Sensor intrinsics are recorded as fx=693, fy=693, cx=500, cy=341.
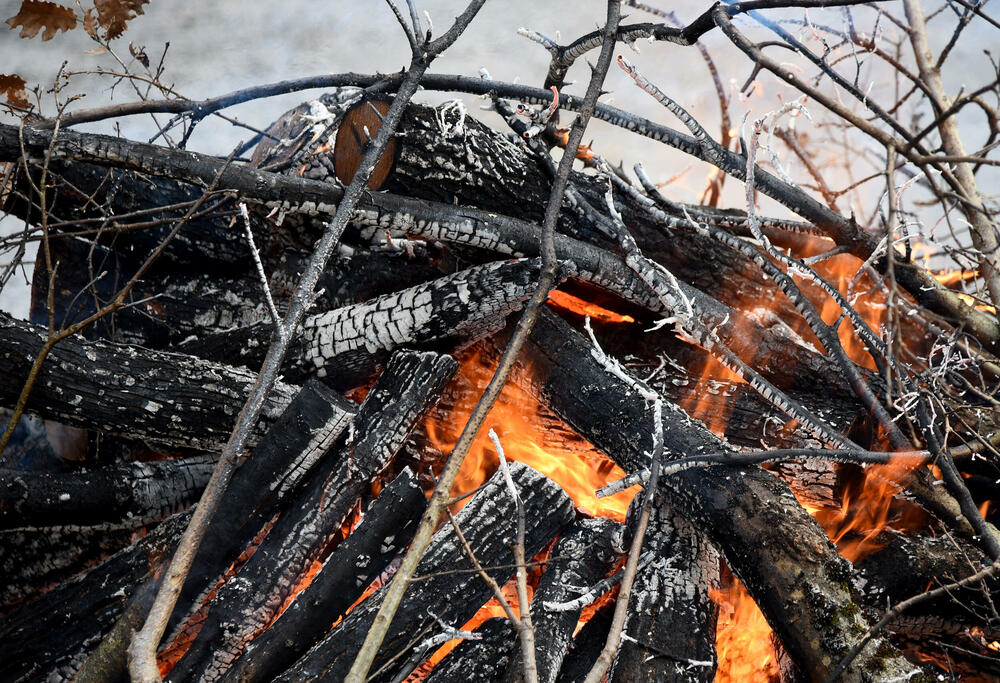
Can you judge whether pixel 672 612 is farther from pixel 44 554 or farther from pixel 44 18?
pixel 44 18


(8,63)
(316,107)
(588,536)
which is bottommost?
(588,536)

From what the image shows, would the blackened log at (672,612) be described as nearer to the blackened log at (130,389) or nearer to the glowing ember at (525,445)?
the glowing ember at (525,445)

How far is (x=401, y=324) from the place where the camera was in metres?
2.38

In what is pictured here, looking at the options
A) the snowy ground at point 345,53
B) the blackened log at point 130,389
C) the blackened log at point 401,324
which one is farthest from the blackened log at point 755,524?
the snowy ground at point 345,53

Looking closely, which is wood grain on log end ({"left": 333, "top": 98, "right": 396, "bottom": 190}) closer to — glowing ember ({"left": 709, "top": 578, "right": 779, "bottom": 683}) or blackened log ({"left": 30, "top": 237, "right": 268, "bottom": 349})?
blackened log ({"left": 30, "top": 237, "right": 268, "bottom": 349})

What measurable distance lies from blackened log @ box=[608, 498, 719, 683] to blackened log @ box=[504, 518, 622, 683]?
120 millimetres

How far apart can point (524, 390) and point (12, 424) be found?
156 cm

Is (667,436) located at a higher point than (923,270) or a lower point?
lower

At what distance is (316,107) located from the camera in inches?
95.4

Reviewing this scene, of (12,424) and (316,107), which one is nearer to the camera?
(12,424)

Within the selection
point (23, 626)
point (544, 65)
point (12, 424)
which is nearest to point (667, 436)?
point (12, 424)

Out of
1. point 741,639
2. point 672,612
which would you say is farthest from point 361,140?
point 741,639

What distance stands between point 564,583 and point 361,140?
1.57 metres

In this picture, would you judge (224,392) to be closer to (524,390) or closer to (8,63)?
(524,390)
